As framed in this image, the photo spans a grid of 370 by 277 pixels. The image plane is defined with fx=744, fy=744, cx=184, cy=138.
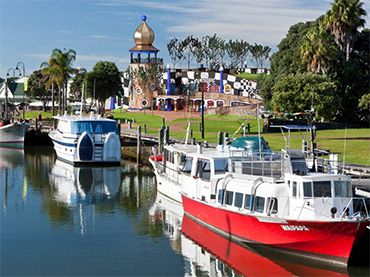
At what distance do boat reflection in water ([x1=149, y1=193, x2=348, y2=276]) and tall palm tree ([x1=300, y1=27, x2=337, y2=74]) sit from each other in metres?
51.6

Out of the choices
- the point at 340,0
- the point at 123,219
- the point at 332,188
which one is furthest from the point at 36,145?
the point at 332,188

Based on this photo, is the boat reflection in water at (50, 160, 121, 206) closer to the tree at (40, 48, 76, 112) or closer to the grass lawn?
the grass lawn

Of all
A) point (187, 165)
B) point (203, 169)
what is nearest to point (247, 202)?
point (203, 169)

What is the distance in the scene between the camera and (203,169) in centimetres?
4244

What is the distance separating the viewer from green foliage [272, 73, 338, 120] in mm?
84000

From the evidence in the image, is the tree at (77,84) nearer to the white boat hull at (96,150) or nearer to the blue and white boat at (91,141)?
the blue and white boat at (91,141)

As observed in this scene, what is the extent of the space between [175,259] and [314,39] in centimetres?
5853

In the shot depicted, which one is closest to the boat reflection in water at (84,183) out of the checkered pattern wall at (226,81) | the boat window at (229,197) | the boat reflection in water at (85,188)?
the boat reflection in water at (85,188)

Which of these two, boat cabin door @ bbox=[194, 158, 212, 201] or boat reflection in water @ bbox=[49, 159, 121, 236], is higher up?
boat cabin door @ bbox=[194, 158, 212, 201]

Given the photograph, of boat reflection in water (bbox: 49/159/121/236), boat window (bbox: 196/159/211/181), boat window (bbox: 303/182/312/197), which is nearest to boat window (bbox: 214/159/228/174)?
boat window (bbox: 196/159/211/181)

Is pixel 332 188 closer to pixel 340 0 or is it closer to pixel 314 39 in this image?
pixel 314 39

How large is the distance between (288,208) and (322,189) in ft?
6.05

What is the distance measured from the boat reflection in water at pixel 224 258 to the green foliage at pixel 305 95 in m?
44.0

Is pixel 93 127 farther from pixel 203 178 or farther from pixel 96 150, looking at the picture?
pixel 203 178
